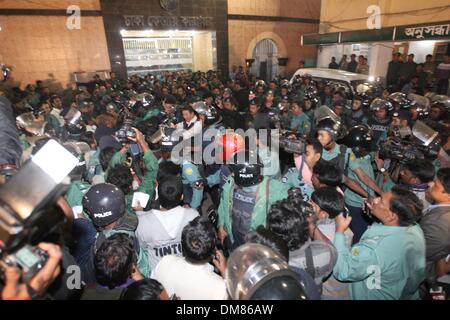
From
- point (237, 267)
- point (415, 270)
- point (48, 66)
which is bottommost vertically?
point (415, 270)

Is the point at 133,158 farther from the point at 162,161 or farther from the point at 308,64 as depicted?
the point at 308,64

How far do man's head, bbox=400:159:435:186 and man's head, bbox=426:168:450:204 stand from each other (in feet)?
0.74

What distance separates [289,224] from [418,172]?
6.32 feet

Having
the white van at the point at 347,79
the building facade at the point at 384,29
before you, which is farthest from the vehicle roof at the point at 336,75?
the building facade at the point at 384,29

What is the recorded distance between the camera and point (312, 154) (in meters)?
3.66

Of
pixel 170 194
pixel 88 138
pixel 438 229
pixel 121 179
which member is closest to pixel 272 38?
pixel 88 138

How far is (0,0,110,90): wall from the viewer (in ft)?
41.6

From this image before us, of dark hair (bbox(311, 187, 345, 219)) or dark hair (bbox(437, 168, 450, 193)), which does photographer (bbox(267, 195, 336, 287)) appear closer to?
dark hair (bbox(311, 187, 345, 219))

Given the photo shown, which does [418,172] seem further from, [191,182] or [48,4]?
[48,4]

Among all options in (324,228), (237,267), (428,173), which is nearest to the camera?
(237,267)

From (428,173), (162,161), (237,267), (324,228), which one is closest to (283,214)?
(324,228)

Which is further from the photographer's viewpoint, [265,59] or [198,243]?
[265,59]
